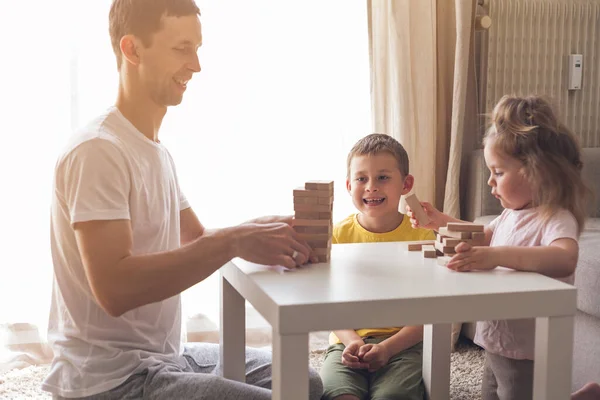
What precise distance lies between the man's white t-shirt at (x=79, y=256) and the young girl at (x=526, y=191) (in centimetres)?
57

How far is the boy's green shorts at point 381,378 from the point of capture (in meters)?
1.68

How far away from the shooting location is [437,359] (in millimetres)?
1636

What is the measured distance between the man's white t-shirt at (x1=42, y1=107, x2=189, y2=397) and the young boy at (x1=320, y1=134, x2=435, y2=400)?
51cm

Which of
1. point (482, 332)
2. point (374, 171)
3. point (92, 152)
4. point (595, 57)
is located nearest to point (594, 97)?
point (595, 57)

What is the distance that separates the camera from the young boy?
1.73m

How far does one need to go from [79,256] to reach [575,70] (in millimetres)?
2322

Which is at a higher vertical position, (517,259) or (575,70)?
(575,70)

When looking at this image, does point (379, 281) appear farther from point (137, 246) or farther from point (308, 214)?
point (137, 246)

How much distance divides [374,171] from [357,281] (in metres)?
0.83

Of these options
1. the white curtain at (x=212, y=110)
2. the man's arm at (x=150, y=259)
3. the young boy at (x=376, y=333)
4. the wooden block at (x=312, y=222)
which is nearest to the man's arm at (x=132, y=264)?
the man's arm at (x=150, y=259)

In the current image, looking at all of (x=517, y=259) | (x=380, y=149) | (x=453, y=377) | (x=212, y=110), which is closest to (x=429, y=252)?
(x=517, y=259)

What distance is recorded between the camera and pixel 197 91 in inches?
103

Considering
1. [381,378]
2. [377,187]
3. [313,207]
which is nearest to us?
[313,207]

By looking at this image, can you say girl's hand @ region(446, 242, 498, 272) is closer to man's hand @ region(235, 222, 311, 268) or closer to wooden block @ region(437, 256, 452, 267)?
wooden block @ region(437, 256, 452, 267)
